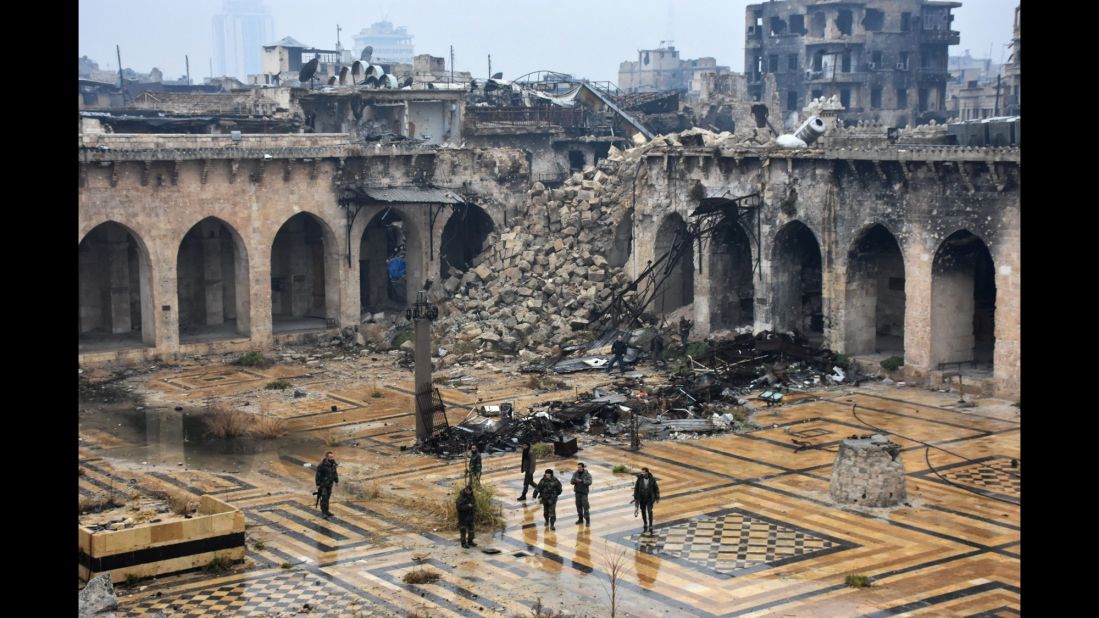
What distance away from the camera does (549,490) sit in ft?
66.3

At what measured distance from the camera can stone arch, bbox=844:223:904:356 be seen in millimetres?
33125

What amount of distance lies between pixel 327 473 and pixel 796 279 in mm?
17969

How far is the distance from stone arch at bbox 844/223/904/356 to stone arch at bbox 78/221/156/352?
19.2 meters

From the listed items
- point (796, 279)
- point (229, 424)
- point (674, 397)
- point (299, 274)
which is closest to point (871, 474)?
point (674, 397)

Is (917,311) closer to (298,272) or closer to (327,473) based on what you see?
(327,473)

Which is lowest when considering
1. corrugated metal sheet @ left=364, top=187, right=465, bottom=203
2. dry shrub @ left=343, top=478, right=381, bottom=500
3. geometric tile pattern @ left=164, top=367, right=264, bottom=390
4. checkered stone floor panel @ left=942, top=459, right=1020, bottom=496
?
dry shrub @ left=343, top=478, right=381, bottom=500

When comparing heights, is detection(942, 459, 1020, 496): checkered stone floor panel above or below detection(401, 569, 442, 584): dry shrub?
above

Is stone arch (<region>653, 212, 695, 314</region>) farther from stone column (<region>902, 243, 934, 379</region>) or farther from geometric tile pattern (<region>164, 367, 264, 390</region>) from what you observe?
geometric tile pattern (<region>164, 367, 264, 390</region>)

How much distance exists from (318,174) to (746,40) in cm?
5484

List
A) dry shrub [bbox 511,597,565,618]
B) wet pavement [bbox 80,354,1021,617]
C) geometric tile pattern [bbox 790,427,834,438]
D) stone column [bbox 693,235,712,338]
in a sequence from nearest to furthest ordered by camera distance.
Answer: dry shrub [bbox 511,597,565,618], wet pavement [bbox 80,354,1021,617], geometric tile pattern [bbox 790,427,834,438], stone column [bbox 693,235,712,338]

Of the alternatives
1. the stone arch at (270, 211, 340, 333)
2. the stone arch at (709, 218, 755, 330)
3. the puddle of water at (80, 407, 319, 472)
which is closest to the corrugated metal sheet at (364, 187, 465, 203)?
the stone arch at (270, 211, 340, 333)

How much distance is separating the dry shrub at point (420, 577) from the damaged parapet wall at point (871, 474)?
23.7 ft
